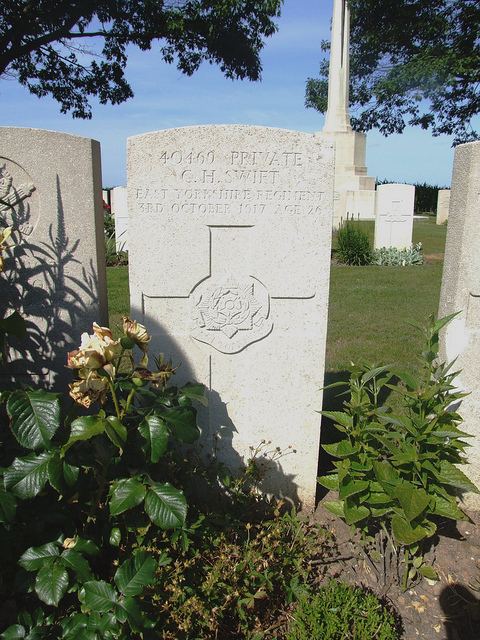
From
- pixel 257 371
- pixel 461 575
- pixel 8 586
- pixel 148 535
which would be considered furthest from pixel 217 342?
pixel 461 575

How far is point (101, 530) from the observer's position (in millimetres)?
2135

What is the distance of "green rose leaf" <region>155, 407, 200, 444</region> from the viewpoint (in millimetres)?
1856

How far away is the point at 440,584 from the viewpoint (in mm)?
2307

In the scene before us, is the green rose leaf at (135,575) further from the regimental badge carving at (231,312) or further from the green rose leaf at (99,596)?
the regimental badge carving at (231,312)

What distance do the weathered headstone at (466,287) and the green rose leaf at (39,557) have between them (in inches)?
78.5

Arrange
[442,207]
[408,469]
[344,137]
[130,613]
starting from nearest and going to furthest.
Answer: [130,613] < [408,469] < [344,137] < [442,207]

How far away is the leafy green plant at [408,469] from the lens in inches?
84.1

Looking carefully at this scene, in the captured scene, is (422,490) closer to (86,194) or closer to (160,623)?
(160,623)

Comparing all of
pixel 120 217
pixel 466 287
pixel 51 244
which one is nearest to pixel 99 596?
pixel 51 244

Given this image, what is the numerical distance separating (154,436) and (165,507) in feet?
0.81

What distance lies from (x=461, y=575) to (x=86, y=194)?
258 centimetres

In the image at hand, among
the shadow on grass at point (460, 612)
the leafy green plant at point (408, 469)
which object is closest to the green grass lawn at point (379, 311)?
the leafy green plant at point (408, 469)

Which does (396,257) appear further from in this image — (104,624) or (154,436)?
(104,624)

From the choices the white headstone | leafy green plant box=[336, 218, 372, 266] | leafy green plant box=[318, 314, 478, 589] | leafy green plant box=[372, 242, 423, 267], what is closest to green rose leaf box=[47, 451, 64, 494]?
leafy green plant box=[318, 314, 478, 589]
